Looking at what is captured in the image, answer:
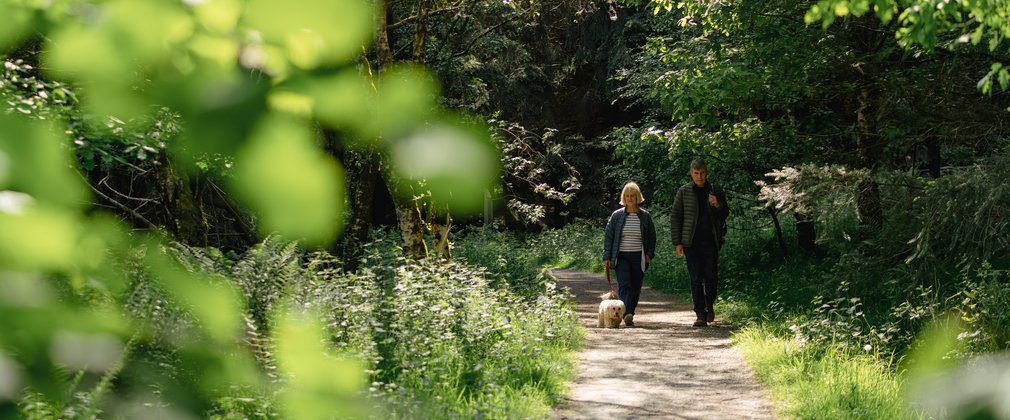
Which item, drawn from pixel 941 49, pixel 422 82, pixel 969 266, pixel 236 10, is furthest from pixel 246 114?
pixel 941 49

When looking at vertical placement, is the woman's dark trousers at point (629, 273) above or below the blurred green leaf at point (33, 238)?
below

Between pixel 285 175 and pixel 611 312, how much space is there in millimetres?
10525

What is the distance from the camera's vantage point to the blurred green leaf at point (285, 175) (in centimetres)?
58

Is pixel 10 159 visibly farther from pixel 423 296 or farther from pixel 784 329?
pixel 784 329

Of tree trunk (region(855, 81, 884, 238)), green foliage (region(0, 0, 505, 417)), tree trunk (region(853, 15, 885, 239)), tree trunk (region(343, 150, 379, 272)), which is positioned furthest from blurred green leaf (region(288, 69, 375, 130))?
tree trunk (region(343, 150, 379, 272))

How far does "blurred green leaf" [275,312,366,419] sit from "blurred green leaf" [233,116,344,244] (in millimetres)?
120

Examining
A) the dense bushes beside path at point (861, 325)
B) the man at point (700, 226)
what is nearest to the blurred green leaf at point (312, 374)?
the dense bushes beside path at point (861, 325)

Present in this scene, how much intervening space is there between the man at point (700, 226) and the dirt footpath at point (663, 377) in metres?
0.72

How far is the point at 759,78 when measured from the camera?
35.6 ft

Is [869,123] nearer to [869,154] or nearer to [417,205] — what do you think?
[869,154]

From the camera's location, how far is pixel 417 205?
3.24m

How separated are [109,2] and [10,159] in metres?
0.12

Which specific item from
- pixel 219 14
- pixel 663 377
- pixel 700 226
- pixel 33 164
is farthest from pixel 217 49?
pixel 700 226

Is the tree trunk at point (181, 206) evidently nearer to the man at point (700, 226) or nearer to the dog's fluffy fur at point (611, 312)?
the dog's fluffy fur at point (611, 312)
